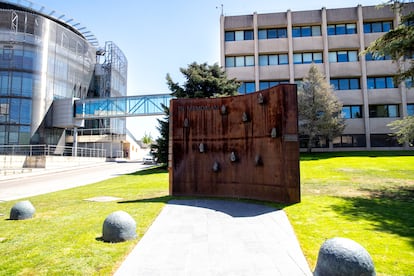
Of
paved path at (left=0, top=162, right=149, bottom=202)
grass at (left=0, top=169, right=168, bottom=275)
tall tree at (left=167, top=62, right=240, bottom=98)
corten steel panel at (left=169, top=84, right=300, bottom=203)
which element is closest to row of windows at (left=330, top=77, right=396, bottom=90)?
tall tree at (left=167, top=62, right=240, bottom=98)

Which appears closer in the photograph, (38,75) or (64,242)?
(64,242)

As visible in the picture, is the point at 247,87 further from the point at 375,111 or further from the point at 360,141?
the point at 375,111

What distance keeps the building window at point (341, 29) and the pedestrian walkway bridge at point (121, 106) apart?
2447cm

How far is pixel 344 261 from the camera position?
367 cm

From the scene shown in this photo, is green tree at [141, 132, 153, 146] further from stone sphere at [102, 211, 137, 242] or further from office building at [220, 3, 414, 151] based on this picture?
stone sphere at [102, 211, 137, 242]

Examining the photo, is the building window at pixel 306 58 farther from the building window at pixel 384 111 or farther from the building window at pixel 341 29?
the building window at pixel 384 111

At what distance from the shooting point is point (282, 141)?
380 inches

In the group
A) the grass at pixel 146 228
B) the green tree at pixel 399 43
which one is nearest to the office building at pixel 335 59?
the green tree at pixel 399 43

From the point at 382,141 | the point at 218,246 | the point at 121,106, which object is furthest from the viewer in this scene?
the point at 121,106

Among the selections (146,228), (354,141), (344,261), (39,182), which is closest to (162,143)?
(39,182)

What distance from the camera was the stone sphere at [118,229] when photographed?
5.73 metres

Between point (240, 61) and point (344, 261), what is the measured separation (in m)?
35.5

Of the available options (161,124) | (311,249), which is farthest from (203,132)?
(161,124)

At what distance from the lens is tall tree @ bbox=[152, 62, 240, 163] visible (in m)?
24.9
